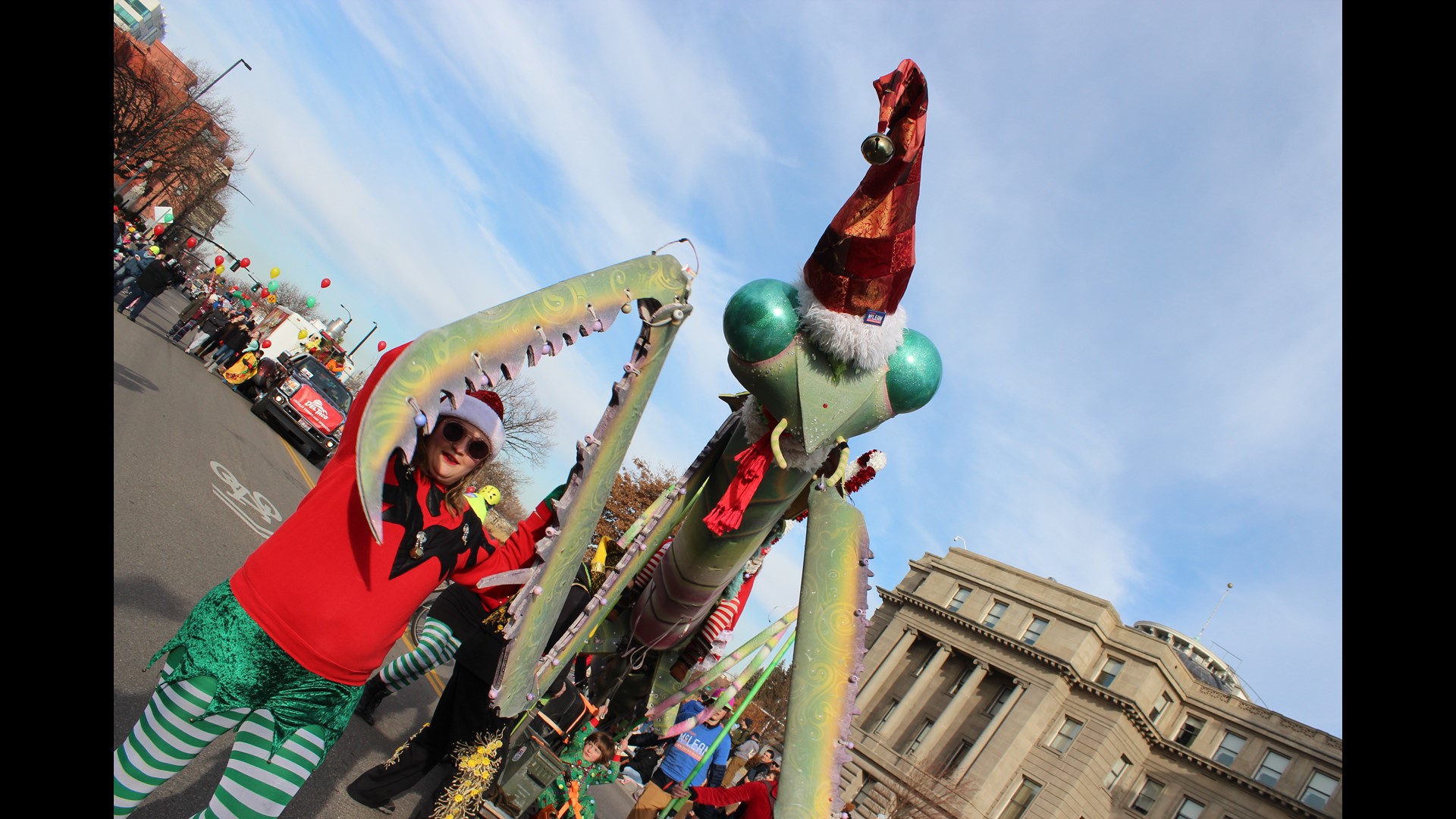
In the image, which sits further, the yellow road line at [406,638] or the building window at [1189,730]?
the building window at [1189,730]

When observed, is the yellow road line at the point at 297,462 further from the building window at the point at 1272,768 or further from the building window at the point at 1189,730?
the building window at the point at 1189,730

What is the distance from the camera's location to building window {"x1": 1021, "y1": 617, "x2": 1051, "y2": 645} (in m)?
30.8

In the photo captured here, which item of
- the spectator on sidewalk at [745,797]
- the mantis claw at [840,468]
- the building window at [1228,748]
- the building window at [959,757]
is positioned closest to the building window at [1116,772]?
the building window at [1228,748]

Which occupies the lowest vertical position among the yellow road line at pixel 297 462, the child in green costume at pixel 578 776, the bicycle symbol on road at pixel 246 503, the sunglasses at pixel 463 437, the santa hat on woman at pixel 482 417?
the yellow road line at pixel 297 462

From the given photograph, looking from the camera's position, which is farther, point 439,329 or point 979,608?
point 979,608

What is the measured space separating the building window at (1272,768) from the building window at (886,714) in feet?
41.1

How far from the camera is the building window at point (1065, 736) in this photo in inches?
1120

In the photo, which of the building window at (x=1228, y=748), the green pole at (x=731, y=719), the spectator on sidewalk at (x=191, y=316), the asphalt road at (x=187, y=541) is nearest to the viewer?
the asphalt road at (x=187, y=541)

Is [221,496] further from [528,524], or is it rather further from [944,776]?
[944,776]

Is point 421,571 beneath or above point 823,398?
beneath

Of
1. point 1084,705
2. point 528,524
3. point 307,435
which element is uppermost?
point 1084,705
